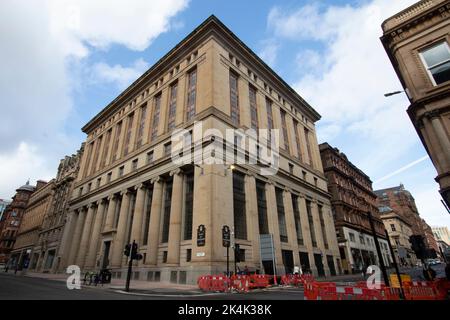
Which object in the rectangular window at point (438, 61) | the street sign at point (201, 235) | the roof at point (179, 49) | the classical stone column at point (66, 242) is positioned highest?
the roof at point (179, 49)

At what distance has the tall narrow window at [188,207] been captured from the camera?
25812 mm

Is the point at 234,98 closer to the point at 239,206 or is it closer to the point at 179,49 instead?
the point at 179,49

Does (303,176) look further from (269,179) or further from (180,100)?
(180,100)

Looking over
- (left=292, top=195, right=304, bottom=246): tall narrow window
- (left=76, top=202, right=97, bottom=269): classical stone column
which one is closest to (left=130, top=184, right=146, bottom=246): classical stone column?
(left=76, top=202, right=97, bottom=269): classical stone column

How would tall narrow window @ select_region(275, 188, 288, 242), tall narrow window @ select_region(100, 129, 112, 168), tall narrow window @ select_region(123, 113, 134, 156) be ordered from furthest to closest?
tall narrow window @ select_region(100, 129, 112, 168) < tall narrow window @ select_region(123, 113, 134, 156) < tall narrow window @ select_region(275, 188, 288, 242)

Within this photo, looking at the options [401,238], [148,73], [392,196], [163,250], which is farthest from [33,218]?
[392,196]

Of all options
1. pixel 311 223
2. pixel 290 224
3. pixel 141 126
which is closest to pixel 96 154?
pixel 141 126

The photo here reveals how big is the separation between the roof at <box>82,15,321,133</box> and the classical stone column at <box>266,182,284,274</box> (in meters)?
21.2

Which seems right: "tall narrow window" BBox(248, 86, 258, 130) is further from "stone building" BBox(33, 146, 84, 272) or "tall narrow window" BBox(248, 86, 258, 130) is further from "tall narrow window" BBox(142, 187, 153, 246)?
"stone building" BBox(33, 146, 84, 272)

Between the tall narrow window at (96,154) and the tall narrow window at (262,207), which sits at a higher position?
the tall narrow window at (96,154)

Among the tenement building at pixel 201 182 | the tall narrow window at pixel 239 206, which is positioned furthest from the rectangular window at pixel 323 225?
the tall narrow window at pixel 239 206

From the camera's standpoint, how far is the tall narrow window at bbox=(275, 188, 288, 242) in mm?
30847

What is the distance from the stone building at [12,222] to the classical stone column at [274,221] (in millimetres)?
95664

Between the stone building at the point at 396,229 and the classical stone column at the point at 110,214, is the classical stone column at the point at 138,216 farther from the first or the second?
the stone building at the point at 396,229
